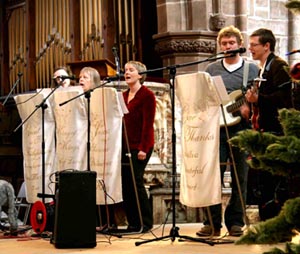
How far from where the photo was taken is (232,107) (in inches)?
209

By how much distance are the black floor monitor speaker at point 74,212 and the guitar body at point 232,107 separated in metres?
1.08

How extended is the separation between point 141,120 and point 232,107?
887 mm

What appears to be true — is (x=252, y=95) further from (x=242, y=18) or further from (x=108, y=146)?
(x=242, y=18)

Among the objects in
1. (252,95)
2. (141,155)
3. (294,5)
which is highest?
(294,5)

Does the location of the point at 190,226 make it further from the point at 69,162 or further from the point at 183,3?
the point at 183,3

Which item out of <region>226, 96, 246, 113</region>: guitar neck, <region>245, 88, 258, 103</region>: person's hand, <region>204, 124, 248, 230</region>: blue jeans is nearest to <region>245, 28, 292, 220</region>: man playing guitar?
<region>245, 88, 258, 103</region>: person's hand

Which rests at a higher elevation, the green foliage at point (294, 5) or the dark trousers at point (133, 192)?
the green foliage at point (294, 5)

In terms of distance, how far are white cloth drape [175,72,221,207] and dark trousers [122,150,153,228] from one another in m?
0.82

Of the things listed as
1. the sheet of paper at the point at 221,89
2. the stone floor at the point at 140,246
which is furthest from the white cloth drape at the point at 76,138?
the sheet of paper at the point at 221,89

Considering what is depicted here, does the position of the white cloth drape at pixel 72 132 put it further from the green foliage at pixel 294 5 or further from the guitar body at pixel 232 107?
the green foliage at pixel 294 5

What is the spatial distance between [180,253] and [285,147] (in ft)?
8.19

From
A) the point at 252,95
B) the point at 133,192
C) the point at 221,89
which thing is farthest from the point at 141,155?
the point at 252,95

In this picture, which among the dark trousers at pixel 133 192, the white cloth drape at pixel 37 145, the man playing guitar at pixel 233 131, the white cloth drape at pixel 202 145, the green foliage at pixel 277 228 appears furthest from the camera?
the white cloth drape at pixel 37 145

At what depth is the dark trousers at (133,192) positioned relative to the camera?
19.4 feet
